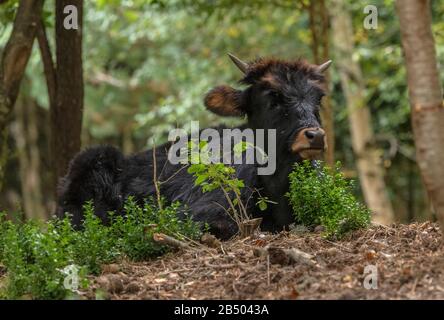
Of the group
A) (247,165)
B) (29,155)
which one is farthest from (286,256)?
(29,155)


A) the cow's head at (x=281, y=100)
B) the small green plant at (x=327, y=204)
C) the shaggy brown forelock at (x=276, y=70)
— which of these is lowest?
the small green plant at (x=327, y=204)

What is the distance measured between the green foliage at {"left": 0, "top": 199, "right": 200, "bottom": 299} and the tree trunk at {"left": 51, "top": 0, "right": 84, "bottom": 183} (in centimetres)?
245

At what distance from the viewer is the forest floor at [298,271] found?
5199 millimetres

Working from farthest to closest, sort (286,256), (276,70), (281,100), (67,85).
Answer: (67,85) → (276,70) → (281,100) → (286,256)

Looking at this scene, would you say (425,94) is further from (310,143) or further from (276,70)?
(276,70)

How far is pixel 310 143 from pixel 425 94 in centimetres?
307

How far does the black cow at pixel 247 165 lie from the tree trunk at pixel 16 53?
1.75m

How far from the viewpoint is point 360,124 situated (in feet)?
62.7

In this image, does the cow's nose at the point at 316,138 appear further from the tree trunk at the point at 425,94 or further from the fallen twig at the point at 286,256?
the tree trunk at the point at 425,94

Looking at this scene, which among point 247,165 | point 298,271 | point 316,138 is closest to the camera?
point 298,271

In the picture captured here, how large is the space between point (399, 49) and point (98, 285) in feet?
39.6

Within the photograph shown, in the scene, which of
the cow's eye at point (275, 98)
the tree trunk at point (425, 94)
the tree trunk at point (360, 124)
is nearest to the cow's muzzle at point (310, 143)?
the cow's eye at point (275, 98)

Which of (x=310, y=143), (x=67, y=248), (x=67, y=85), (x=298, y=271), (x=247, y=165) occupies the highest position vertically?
(x=67, y=85)
